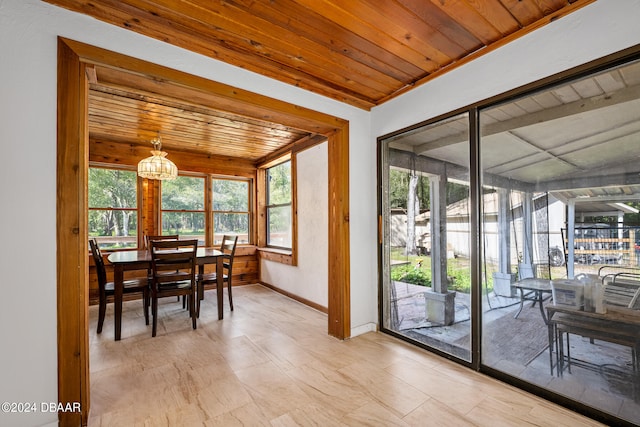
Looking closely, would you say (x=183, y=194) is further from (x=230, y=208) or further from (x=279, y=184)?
(x=279, y=184)

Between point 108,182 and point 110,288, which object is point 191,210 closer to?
point 108,182

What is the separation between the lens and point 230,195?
18.0 ft

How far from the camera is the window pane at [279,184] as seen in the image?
16.2 feet

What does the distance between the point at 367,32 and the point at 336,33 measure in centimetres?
21

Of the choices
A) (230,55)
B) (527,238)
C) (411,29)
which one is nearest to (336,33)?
(411,29)

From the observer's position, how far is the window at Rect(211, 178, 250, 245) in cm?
532

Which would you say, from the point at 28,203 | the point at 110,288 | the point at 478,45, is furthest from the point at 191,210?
the point at 478,45

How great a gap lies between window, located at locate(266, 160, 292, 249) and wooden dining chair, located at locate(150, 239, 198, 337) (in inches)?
76.5

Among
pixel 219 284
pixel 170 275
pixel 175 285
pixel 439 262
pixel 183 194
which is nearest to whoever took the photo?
pixel 439 262

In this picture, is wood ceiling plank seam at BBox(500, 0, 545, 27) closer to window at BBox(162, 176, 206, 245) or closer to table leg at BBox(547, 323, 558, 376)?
table leg at BBox(547, 323, 558, 376)

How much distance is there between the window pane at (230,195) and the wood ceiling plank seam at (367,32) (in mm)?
4179

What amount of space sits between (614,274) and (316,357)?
2.15 m

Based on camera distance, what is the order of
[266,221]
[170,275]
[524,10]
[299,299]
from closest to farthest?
[524,10] → [170,275] → [299,299] → [266,221]

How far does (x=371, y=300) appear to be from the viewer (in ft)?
10.1
